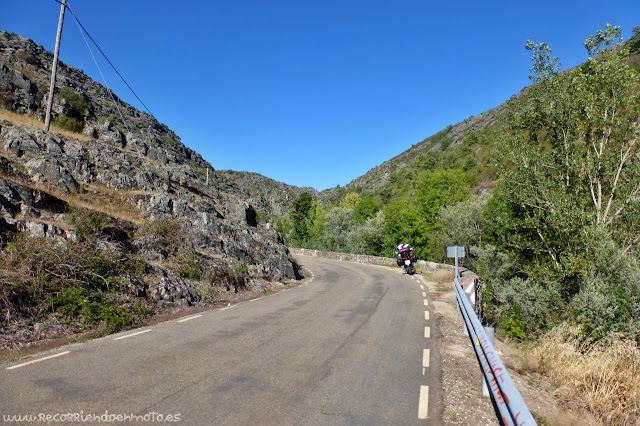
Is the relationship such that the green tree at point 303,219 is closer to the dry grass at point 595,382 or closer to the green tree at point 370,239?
the green tree at point 370,239

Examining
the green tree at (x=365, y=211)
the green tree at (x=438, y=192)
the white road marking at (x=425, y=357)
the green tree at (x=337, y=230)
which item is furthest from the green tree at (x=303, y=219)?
the white road marking at (x=425, y=357)

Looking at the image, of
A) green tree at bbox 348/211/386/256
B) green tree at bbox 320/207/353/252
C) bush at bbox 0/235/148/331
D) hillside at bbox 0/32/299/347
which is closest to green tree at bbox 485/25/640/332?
hillside at bbox 0/32/299/347

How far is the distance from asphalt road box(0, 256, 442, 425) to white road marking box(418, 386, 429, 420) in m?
0.02

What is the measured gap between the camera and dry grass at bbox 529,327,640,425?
573cm

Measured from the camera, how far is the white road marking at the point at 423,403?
14.7 feet

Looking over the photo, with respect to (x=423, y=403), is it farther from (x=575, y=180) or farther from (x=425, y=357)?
(x=575, y=180)

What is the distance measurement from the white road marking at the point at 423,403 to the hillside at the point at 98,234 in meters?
7.05

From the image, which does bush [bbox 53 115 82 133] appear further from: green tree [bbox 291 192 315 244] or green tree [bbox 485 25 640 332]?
green tree [bbox 291 192 315 244]

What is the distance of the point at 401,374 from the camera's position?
19.3 ft

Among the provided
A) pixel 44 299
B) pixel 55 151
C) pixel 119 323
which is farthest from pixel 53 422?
pixel 55 151

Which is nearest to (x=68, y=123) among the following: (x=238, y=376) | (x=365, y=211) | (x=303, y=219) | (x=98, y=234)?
(x=98, y=234)

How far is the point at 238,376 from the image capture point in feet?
17.9

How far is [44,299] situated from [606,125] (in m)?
20.2

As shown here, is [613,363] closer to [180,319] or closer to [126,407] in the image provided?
[126,407]
